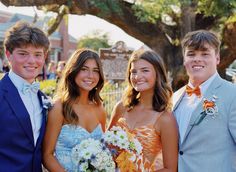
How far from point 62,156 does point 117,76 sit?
11.9m

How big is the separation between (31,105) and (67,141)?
1.39ft

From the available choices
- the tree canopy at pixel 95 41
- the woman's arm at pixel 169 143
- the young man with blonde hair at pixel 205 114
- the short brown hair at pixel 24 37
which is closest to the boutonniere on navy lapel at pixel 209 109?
the young man with blonde hair at pixel 205 114

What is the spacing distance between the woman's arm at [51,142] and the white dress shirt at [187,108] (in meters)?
1.03

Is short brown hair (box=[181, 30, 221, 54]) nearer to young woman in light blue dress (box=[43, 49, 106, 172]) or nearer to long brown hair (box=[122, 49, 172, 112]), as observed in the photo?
long brown hair (box=[122, 49, 172, 112])

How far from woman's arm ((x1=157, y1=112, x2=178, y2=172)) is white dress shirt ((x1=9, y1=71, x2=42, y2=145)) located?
1018 millimetres

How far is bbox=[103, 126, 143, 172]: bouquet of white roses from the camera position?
3160 mm

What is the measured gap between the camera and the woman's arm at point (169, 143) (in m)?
3.48

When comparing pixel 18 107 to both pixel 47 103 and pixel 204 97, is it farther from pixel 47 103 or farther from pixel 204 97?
pixel 204 97

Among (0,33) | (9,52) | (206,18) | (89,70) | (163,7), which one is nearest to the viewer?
(9,52)

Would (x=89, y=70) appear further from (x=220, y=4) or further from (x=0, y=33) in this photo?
(x=0, y=33)

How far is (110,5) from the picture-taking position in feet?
33.8

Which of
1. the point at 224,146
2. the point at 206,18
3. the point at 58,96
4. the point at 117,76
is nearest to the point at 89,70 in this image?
the point at 58,96

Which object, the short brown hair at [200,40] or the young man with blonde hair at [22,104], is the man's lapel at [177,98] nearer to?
the short brown hair at [200,40]

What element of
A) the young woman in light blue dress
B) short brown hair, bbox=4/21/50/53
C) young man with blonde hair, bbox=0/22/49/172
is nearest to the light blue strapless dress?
the young woman in light blue dress
